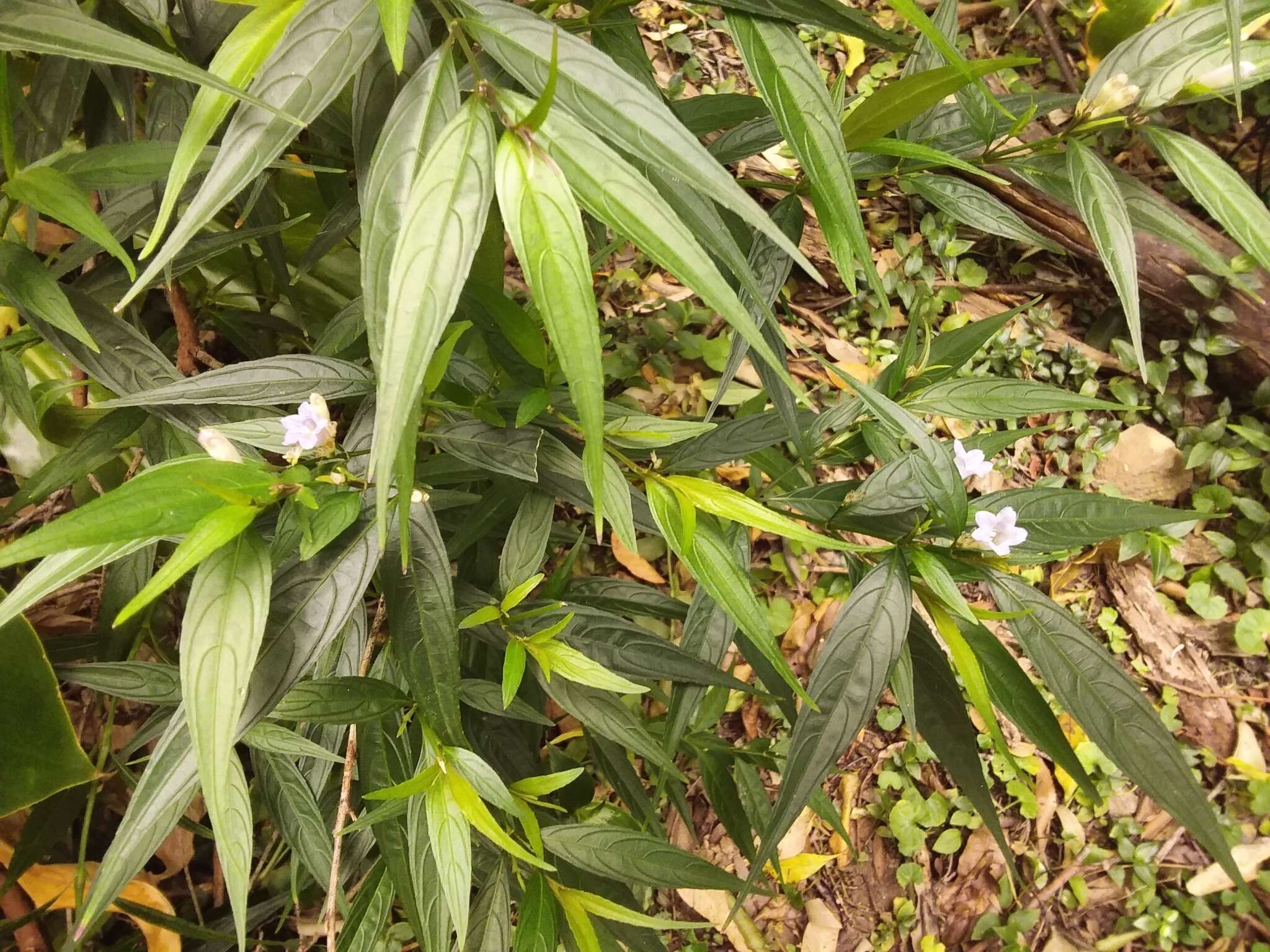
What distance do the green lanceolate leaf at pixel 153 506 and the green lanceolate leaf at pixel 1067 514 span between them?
507mm

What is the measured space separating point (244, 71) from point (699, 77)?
1449 mm

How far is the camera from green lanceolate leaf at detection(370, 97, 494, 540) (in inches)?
11.1

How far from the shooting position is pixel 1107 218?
486 mm

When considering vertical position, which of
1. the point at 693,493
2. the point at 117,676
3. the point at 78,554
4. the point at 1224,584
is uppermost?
the point at 78,554

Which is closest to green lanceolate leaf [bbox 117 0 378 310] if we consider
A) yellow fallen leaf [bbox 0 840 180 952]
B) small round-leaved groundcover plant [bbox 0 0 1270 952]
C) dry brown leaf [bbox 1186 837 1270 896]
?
small round-leaved groundcover plant [bbox 0 0 1270 952]

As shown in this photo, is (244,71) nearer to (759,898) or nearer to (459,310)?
(459,310)

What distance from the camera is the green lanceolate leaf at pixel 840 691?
50cm

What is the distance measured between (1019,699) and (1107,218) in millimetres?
339

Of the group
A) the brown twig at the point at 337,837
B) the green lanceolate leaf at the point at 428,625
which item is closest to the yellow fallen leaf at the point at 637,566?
the brown twig at the point at 337,837

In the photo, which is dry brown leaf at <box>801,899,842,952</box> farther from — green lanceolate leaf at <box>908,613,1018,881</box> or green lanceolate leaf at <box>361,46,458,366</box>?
green lanceolate leaf at <box>361,46,458,366</box>

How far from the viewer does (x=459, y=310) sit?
645mm

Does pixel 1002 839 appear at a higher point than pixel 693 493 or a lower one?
lower

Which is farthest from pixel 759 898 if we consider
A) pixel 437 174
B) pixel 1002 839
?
pixel 437 174

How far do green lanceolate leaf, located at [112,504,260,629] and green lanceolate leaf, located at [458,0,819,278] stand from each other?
0.86 ft
